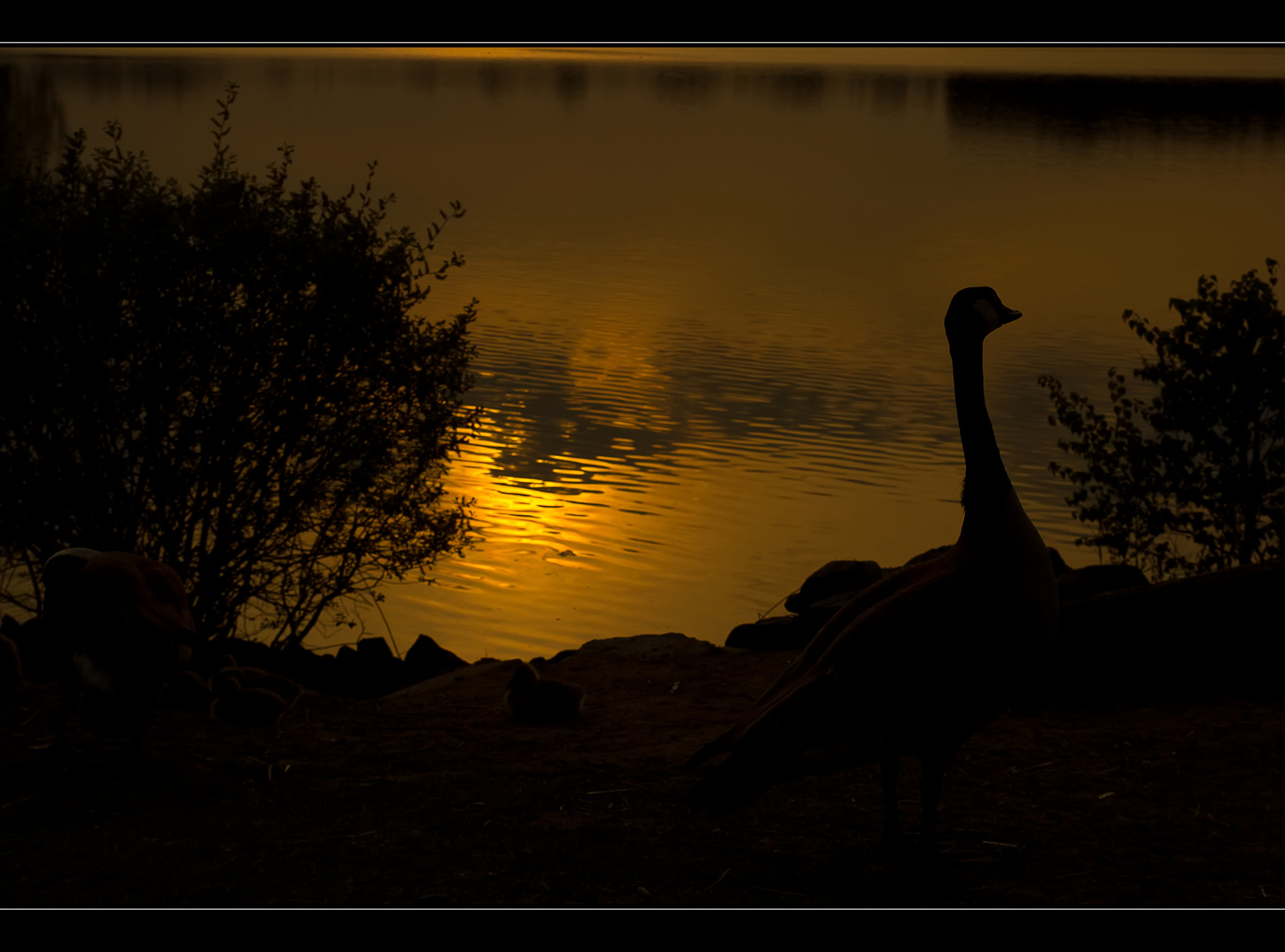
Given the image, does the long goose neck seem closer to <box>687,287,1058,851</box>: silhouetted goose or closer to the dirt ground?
<box>687,287,1058,851</box>: silhouetted goose

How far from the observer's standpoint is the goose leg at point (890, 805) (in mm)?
5804

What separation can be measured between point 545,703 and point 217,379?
18.6ft

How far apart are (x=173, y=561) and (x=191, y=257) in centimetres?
331

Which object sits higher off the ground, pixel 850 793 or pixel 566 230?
pixel 566 230

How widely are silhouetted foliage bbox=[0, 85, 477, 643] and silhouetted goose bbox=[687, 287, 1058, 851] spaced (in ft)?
26.1

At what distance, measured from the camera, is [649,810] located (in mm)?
6875

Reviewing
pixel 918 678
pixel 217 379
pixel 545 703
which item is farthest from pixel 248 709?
pixel 918 678

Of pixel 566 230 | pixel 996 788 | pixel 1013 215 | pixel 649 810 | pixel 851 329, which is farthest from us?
pixel 1013 215

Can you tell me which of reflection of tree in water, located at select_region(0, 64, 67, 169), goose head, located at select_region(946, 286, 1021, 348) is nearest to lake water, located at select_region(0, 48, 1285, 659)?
reflection of tree in water, located at select_region(0, 64, 67, 169)

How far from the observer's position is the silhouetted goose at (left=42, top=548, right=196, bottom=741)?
7492 millimetres

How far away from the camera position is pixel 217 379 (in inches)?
499

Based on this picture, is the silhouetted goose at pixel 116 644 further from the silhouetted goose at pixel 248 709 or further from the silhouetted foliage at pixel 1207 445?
the silhouetted foliage at pixel 1207 445

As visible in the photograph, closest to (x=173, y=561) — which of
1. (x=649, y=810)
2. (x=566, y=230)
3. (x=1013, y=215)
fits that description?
(x=649, y=810)

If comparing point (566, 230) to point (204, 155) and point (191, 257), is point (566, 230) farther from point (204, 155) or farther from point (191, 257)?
point (191, 257)
